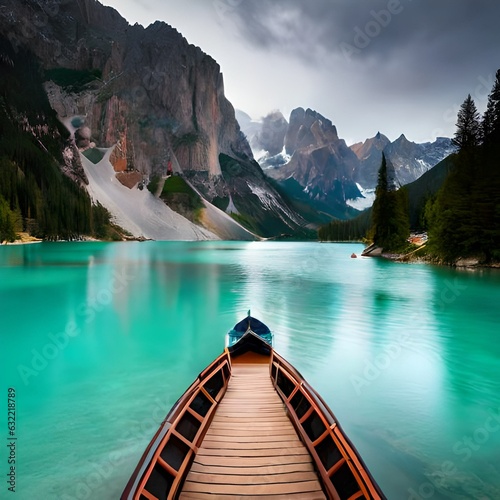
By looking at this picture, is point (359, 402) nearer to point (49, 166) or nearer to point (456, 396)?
point (456, 396)

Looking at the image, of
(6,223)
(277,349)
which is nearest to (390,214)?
(277,349)

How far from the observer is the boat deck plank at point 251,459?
581cm

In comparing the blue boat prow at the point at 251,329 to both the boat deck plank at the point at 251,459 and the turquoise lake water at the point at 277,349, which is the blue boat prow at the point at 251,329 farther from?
the boat deck plank at the point at 251,459

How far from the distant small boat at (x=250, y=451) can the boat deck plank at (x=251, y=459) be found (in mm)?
16

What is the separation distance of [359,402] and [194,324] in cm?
1456

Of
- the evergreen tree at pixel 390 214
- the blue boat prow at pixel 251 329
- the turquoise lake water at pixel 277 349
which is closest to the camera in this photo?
the turquoise lake water at pixel 277 349

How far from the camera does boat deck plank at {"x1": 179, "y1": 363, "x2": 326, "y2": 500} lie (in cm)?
581

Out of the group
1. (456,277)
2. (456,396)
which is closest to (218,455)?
(456,396)

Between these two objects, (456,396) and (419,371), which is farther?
(419,371)

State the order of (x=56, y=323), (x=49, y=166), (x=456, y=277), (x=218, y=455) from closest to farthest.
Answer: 1. (x=218, y=455)
2. (x=56, y=323)
3. (x=456, y=277)
4. (x=49, y=166)

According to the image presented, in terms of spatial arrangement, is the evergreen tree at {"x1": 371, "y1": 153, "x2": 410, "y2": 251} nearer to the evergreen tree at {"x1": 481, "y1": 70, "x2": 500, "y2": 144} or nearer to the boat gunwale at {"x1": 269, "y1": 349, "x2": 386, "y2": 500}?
the evergreen tree at {"x1": 481, "y1": 70, "x2": 500, "y2": 144}

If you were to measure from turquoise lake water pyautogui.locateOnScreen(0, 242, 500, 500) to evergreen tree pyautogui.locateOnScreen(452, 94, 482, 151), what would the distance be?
110ft

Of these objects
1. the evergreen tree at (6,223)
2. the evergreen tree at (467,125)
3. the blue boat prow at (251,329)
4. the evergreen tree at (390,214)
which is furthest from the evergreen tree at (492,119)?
the evergreen tree at (6,223)

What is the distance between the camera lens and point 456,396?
1328cm
